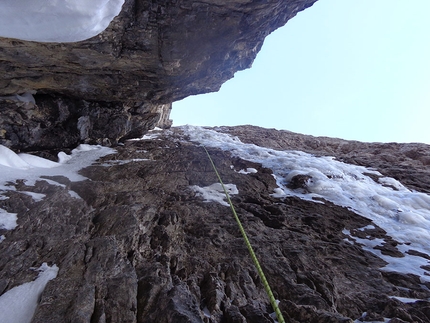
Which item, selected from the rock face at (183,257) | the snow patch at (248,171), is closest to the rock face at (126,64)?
the rock face at (183,257)

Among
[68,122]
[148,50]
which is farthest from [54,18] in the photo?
[68,122]

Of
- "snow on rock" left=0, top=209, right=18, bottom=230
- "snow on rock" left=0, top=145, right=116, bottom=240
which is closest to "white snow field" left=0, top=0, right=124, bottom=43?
"snow on rock" left=0, top=145, right=116, bottom=240

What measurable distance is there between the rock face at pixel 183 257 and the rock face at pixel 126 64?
2.62m

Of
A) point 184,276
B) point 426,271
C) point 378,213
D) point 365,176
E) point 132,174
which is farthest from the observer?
point 365,176

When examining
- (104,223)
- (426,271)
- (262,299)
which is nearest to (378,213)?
(426,271)

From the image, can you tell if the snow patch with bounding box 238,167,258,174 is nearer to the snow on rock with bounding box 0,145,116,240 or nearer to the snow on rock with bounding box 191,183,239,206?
the snow on rock with bounding box 191,183,239,206

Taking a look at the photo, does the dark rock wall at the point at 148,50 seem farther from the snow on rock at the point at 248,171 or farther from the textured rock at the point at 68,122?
the snow on rock at the point at 248,171

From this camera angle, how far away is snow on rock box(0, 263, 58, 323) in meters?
3.24

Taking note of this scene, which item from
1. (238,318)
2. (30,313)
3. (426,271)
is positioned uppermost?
(426,271)

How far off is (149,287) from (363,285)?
360 cm

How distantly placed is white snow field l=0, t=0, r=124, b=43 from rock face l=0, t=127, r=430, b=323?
3206mm

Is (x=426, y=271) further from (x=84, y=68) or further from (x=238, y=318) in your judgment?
(x=84, y=68)

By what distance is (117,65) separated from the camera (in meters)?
7.57

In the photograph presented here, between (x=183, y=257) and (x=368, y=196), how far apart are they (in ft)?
20.0
